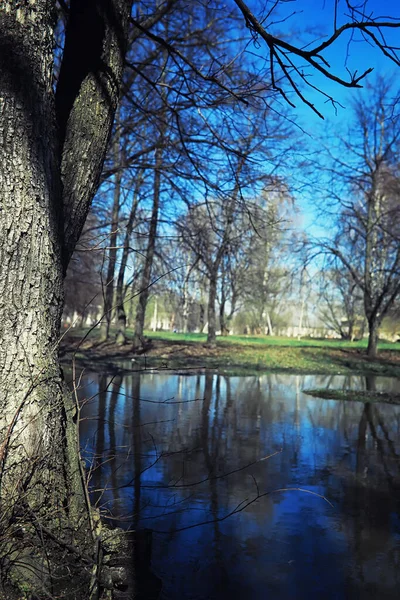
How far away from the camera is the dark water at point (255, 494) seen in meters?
3.53

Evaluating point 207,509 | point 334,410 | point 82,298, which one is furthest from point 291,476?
point 82,298

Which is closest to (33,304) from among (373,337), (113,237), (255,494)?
(255,494)

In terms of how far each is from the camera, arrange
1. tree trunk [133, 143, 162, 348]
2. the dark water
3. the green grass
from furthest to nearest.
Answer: the green grass → tree trunk [133, 143, 162, 348] → the dark water

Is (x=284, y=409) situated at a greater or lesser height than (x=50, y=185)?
lesser

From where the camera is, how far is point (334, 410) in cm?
991

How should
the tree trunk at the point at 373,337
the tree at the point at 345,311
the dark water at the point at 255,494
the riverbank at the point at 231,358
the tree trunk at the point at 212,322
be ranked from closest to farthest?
the dark water at the point at 255,494
the riverbank at the point at 231,358
the tree trunk at the point at 373,337
the tree trunk at the point at 212,322
the tree at the point at 345,311

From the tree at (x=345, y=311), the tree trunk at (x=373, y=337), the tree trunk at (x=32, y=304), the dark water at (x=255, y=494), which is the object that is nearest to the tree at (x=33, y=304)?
the tree trunk at (x=32, y=304)

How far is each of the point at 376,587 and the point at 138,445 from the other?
361cm

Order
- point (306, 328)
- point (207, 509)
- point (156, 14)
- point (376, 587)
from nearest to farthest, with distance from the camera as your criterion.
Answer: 1. point (376, 587)
2. point (207, 509)
3. point (156, 14)
4. point (306, 328)

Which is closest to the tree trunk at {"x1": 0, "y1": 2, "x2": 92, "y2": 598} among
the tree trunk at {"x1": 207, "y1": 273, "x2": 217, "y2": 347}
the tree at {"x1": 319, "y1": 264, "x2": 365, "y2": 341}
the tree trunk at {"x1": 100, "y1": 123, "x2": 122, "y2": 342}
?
the tree trunk at {"x1": 100, "y1": 123, "x2": 122, "y2": 342}

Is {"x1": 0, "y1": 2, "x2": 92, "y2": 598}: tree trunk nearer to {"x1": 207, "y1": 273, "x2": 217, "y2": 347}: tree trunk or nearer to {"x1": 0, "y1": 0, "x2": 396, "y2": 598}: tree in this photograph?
{"x1": 0, "y1": 0, "x2": 396, "y2": 598}: tree

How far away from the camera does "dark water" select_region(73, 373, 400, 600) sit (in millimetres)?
3533

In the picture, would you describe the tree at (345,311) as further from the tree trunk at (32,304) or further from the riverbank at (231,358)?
the tree trunk at (32,304)

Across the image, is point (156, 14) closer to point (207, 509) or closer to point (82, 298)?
point (207, 509)
